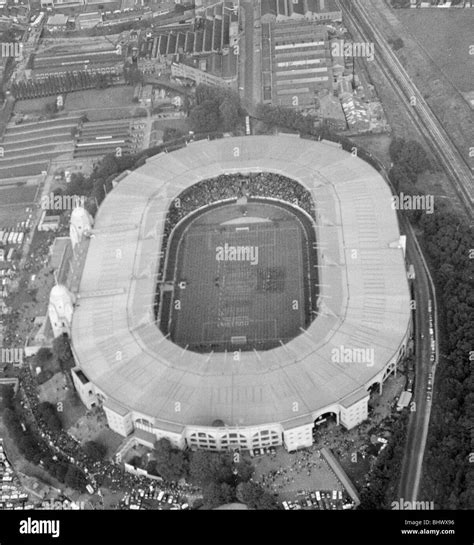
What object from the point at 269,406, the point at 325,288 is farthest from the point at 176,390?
the point at 325,288

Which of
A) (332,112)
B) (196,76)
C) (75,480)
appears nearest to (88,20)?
(196,76)

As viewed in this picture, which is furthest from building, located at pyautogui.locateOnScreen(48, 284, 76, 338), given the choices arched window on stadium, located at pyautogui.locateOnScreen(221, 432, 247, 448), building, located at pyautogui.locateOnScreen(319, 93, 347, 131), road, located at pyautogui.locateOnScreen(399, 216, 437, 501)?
building, located at pyautogui.locateOnScreen(319, 93, 347, 131)

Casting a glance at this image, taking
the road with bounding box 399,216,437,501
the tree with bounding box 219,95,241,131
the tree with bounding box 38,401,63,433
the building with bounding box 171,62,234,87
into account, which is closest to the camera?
the road with bounding box 399,216,437,501

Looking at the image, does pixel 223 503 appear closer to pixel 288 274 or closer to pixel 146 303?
pixel 146 303

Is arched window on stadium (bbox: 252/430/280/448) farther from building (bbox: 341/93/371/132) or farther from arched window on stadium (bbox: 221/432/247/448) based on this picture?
building (bbox: 341/93/371/132)

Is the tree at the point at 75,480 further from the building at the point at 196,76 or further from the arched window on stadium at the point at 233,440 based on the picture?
the building at the point at 196,76

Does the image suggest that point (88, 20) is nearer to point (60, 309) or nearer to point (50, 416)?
point (60, 309)
